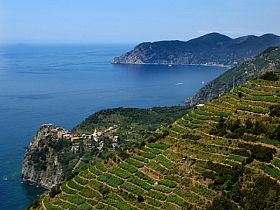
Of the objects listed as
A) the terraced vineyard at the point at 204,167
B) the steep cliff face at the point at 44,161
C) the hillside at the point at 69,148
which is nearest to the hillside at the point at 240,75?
the hillside at the point at 69,148

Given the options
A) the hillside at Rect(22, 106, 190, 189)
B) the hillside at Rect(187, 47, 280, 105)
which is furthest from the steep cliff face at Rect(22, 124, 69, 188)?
the hillside at Rect(187, 47, 280, 105)

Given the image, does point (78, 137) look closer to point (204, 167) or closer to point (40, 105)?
point (40, 105)

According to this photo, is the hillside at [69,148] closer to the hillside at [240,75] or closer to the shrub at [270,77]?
the shrub at [270,77]

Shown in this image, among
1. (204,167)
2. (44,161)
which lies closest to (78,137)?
(44,161)

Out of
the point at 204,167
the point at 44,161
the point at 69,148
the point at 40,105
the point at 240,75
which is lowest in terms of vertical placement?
the point at 40,105

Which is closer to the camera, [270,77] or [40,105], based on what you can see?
[270,77]

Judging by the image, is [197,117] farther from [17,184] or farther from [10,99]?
[10,99]
